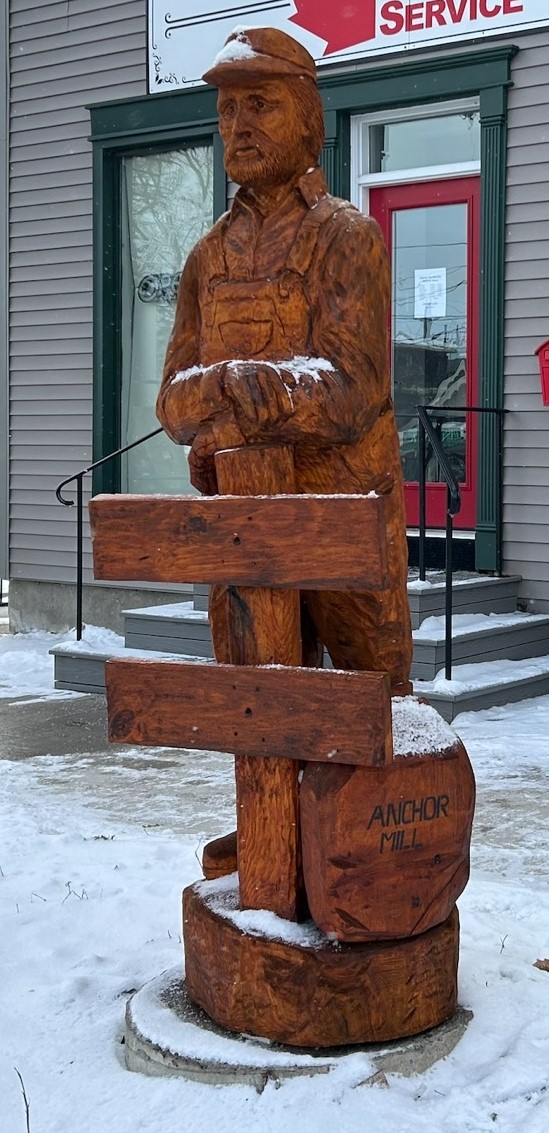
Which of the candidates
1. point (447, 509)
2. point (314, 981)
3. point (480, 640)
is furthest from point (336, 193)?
point (314, 981)

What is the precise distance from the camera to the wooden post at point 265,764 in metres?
3.02

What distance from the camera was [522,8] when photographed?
25.8 ft

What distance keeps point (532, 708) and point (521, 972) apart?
3.69 meters

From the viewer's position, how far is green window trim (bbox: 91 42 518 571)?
8.06 meters

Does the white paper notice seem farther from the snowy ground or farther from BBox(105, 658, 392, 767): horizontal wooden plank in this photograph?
BBox(105, 658, 392, 767): horizontal wooden plank

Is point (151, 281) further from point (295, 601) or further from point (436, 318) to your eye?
point (295, 601)

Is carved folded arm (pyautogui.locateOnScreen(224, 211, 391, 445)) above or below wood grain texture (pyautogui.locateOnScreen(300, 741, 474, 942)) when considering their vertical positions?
above

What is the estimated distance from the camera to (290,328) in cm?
309

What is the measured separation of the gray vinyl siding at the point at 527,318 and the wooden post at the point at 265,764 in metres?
5.14

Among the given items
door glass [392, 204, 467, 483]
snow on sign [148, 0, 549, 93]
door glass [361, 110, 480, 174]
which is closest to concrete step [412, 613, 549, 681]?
door glass [392, 204, 467, 483]

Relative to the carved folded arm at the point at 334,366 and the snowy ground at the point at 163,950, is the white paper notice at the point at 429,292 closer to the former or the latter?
the snowy ground at the point at 163,950

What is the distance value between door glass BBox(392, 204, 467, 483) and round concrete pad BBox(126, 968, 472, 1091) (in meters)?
5.80

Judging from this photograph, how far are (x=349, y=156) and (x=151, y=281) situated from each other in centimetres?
198

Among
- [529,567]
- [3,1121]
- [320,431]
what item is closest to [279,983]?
[3,1121]
